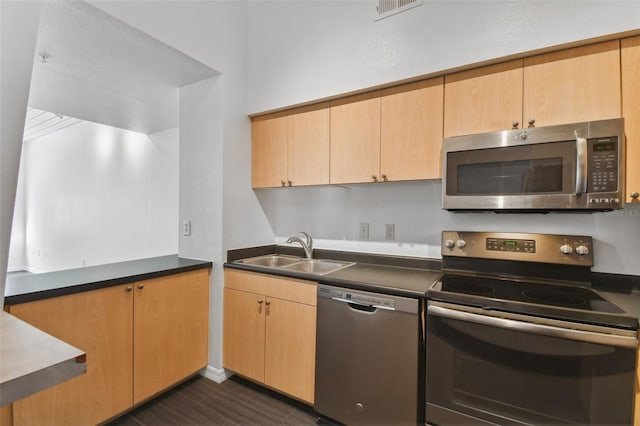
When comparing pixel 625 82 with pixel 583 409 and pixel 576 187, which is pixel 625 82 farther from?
pixel 583 409

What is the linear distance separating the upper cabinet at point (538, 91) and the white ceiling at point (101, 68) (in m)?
1.80

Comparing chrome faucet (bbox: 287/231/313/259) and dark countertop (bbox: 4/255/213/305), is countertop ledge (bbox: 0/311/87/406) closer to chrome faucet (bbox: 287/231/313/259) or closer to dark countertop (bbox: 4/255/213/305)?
dark countertop (bbox: 4/255/213/305)

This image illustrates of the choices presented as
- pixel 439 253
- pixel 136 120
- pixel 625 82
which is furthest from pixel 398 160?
pixel 136 120

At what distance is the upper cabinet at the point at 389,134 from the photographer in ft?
5.84

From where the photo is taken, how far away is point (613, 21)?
1326 mm

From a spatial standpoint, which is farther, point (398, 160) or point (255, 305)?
point (255, 305)

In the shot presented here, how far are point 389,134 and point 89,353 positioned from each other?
85.7 inches

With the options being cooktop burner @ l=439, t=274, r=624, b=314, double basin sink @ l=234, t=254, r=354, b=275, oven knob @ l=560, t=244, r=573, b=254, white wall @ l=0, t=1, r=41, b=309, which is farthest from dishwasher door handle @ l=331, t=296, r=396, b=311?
white wall @ l=0, t=1, r=41, b=309

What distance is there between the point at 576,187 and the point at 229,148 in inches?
86.7

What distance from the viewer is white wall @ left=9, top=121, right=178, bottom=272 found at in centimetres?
378

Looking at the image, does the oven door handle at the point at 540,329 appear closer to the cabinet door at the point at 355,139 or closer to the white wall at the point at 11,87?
the cabinet door at the point at 355,139

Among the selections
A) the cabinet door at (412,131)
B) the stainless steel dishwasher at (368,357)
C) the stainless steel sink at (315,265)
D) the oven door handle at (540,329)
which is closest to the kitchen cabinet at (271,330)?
the stainless steel dishwasher at (368,357)

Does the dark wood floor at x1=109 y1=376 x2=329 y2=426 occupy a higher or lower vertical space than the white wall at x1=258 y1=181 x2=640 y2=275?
lower

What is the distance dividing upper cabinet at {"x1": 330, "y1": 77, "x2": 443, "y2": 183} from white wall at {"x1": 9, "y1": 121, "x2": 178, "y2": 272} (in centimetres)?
245
